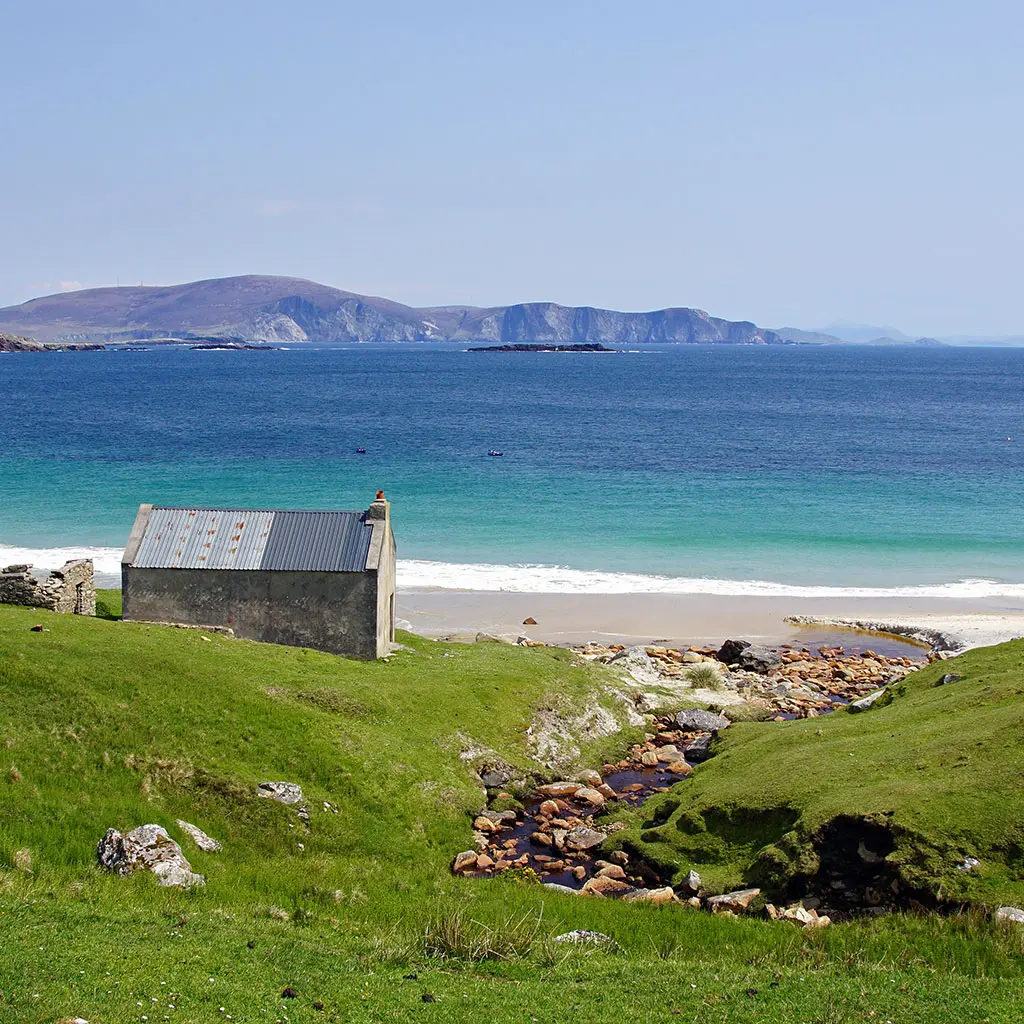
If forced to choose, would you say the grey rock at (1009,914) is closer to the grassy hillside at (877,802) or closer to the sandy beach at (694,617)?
the grassy hillside at (877,802)

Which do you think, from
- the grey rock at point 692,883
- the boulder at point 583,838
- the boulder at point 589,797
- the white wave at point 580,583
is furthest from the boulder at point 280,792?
the white wave at point 580,583

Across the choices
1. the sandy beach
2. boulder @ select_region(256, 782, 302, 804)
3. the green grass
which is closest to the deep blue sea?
the sandy beach

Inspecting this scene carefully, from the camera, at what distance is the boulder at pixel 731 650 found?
150 ft

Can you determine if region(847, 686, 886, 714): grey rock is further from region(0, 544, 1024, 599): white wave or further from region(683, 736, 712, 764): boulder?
region(0, 544, 1024, 599): white wave

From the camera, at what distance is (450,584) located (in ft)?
193

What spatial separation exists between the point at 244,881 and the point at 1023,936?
14326mm

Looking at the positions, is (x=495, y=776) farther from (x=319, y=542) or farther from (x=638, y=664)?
(x=638, y=664)

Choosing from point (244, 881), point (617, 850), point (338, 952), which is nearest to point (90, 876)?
point (244, 881)

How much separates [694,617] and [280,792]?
1269 inches

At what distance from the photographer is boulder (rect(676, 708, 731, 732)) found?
35156mm

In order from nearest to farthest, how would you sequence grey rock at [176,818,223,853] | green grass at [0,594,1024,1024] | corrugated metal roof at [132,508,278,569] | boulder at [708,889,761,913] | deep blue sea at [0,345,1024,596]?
green grass at [0,594,1024,1024] < boulder at [708,889,761,913] < grey rock at [176,818,223,853] < corrugated metal roof at [132,508,278,569] < deep blue sea at [0,345,1024,596]

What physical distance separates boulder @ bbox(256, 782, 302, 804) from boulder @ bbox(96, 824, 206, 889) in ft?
11.8

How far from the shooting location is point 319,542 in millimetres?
36562

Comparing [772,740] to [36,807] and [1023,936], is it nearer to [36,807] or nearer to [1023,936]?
[1023,936]
